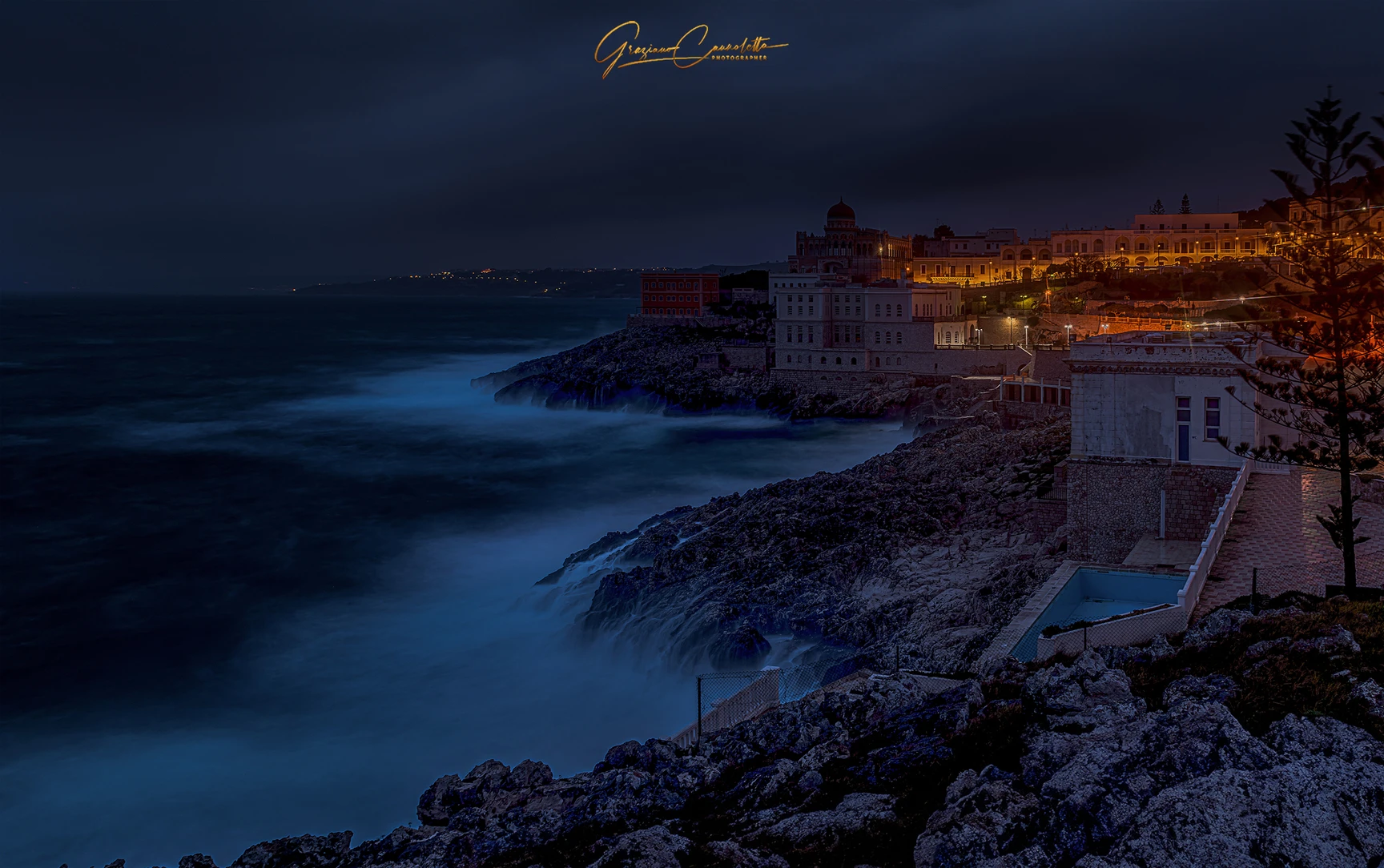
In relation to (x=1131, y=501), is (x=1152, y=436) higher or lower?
higher

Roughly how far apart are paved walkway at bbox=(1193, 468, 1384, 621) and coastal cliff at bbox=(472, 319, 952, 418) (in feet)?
106

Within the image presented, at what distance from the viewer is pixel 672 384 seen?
6506 centimetres

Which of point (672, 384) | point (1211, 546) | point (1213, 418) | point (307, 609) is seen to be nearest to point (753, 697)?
point (1211, 546)

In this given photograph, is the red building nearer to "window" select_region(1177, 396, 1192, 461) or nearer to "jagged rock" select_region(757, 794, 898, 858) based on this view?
"window" select_region(1177, 396, 1192, 461)

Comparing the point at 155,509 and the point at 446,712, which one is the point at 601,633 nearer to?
the point at 446,712

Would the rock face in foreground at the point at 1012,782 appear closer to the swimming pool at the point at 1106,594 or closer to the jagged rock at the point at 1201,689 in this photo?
the jagged rock at the point at 1201,689

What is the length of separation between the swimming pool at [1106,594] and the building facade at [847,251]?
72.4 m

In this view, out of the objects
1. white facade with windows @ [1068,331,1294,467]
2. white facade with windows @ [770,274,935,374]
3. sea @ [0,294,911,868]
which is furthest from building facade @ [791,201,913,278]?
white facade with windows @ [1068,331,1294,467]

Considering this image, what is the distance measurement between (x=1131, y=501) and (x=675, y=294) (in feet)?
235

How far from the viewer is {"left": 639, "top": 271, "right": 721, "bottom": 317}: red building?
87.2m

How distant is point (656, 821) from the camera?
9625 mm

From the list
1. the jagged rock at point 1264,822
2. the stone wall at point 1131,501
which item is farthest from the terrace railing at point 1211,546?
the jagged rock at point 1264,822

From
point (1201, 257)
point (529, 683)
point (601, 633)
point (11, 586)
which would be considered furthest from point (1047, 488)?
point (1201, 257)

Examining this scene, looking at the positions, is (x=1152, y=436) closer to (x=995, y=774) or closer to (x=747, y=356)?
(x=995, y=774)
